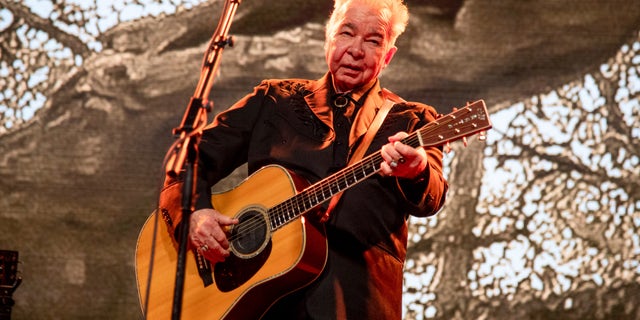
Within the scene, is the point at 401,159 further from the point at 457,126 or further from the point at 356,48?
the point at 356,48

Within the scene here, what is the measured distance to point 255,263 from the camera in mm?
2736

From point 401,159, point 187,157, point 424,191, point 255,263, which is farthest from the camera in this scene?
point 255,263

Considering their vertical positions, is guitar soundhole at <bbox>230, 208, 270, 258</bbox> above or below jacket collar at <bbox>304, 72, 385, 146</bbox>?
below

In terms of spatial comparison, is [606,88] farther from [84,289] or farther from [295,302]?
[84,289]

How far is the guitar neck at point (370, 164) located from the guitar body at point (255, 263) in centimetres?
4

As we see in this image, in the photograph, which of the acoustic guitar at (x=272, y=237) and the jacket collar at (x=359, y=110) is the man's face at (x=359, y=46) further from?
the acoustic guitar at (x=272, y=237)

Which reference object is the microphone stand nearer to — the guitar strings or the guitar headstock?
the guitar strings

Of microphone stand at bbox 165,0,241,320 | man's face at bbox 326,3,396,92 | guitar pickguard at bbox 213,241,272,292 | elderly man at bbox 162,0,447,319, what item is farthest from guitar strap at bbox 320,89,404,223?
microphone stand at bbox 165,0,241,320

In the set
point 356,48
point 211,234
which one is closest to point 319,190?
point 211,234

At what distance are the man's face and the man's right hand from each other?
0.64 m

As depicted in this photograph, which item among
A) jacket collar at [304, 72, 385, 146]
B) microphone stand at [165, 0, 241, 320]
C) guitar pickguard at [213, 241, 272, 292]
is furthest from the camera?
jacket collar at [304, 72, 385, 146]

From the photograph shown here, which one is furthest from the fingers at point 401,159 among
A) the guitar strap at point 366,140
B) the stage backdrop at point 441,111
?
the stage backdrop at point 441,111

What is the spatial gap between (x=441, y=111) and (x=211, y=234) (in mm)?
1843

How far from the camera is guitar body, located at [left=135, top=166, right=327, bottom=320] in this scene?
8.68 feet
